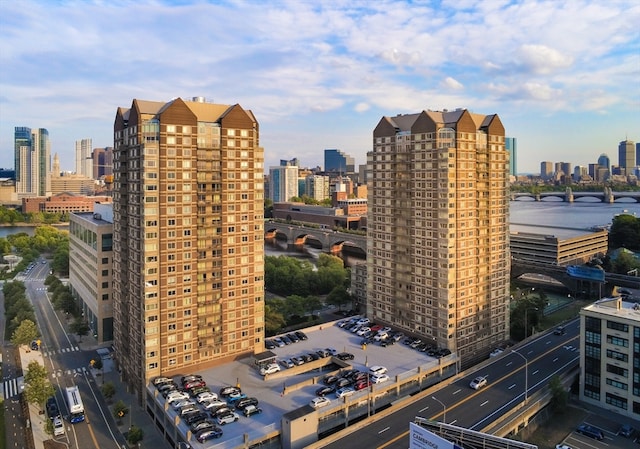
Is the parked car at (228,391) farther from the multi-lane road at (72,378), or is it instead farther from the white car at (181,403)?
the multi-lane road at (72,378)

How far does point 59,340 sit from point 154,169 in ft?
131

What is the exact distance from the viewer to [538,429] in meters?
50.3

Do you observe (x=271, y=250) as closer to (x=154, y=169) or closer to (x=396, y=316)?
(x=396, y=316)

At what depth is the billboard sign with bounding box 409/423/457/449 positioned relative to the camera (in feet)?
101

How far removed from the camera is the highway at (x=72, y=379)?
47031 mm

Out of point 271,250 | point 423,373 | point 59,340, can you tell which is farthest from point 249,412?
point 271,250

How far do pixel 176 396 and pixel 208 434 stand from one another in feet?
25.5

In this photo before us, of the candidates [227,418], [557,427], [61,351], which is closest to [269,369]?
[227,418]

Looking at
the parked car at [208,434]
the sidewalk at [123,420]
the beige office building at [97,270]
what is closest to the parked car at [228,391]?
the parked car at [208,434]

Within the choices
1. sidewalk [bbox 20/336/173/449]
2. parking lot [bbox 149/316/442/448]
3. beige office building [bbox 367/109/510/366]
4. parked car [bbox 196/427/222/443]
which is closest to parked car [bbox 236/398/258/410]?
parking lot [bbox 149/316/442/448]

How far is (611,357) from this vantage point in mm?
53438

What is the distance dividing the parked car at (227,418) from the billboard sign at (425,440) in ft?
62.6

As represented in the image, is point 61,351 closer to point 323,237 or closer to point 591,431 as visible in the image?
point 591,431

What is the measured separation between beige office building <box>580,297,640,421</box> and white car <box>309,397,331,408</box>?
1219 inches
